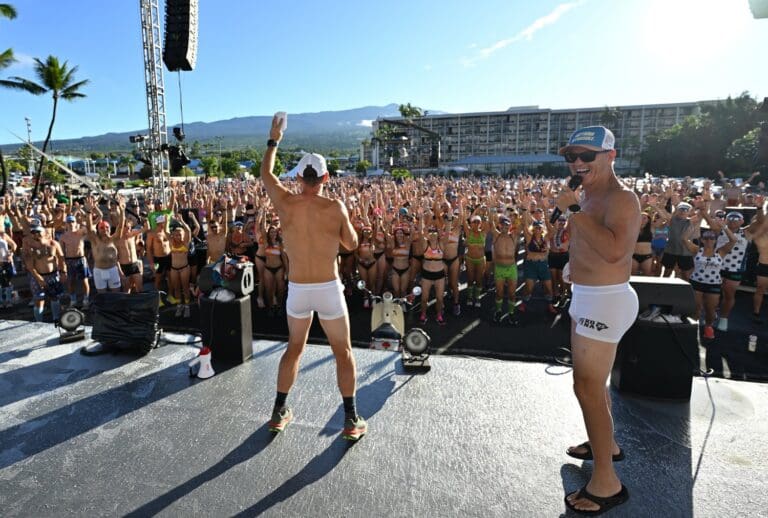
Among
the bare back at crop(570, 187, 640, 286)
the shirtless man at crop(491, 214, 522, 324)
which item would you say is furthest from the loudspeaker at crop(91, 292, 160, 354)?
the shirtless man at crop(491, 214, 522, 324)

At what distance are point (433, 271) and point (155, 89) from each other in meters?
9.99

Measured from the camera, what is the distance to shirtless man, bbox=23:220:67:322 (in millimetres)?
→ 6270

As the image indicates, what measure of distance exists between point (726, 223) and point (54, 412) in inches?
325

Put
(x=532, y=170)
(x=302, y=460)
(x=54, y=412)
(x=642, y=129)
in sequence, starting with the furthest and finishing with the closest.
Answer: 1. (x=642, y=129)
2. (x=532, y=170)
3. (x=54, y=412)
4. (x=302, y=460)

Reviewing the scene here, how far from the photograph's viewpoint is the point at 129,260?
698 centimetres

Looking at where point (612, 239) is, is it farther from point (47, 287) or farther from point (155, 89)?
point (155, 89)

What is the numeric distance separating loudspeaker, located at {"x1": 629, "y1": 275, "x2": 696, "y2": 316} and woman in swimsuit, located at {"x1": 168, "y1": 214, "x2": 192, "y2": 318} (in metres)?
6.65

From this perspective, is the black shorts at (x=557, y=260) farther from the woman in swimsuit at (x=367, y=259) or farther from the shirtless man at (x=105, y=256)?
the shirtless man at (x=105, y=256)

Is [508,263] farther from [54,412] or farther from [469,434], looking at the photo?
[54,412]

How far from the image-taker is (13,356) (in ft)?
13.7

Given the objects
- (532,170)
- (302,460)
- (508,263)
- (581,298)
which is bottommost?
(302,460)

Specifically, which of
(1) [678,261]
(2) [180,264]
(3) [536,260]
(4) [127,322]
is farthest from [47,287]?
(1) [678,261]

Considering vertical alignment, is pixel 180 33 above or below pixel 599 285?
above

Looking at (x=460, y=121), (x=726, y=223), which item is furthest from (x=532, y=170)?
(x=726, y=223)
